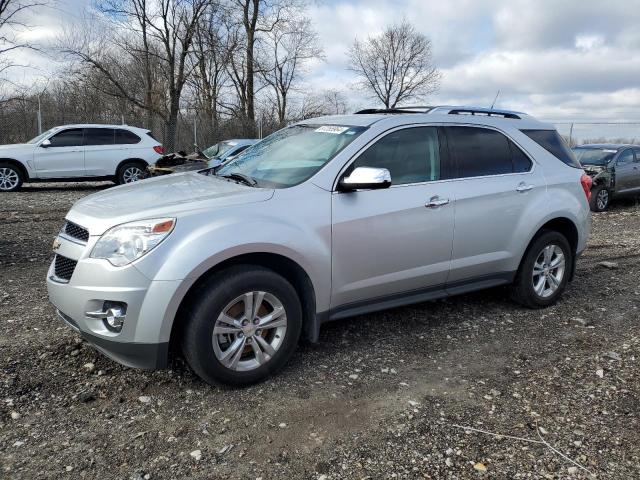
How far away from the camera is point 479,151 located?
14.6 feet

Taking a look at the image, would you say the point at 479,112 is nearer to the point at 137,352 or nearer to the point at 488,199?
the point at 488,199

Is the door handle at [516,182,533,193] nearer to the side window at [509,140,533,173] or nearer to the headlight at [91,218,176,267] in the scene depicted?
the side window at [509,140,533,173]

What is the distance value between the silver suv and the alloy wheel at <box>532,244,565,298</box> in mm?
15

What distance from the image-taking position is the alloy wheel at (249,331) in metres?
3.21

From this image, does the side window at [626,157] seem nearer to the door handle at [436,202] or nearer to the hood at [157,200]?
the door handle at [436,202]

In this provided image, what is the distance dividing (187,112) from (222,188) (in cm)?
2338

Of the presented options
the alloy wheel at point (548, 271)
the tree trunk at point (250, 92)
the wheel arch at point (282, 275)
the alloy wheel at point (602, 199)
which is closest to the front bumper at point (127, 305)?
the wheel arch at point (282, 275)

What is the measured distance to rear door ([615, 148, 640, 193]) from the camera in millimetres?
12630

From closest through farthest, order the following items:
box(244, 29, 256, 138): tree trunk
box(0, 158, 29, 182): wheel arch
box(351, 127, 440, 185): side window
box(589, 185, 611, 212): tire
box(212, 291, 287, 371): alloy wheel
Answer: box(212, 291, 287, 371): alloy wheel → box(351, 127, 440, 185): side window → box(589, 185, 611, 212): tire → box(0, 158, 29, 182): wheel arch → box(244, 29, 256, 138): tree trunk

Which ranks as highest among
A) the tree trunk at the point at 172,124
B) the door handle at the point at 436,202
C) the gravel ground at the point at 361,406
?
the tree trunk at the point at 172,124

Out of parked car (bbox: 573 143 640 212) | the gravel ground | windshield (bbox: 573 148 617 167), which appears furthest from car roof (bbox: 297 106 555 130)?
windshield (bbox: 573 148 617 167)

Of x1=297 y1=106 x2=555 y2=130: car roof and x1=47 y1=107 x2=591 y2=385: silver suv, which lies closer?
x1=47 y1=107 x2=591 y2=385: silver suv

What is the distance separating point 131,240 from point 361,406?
168cm

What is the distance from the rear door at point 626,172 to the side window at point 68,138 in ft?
43.2
